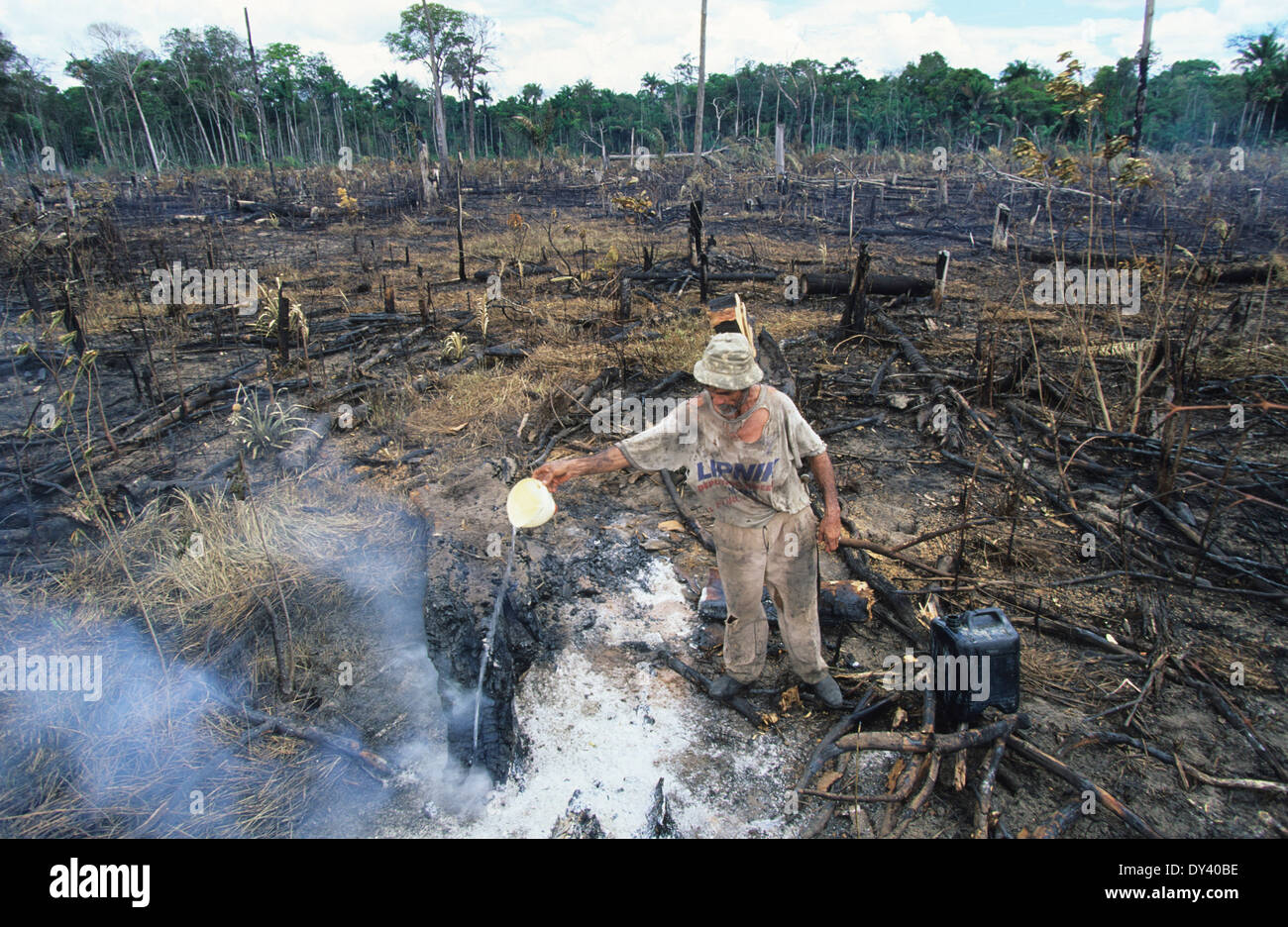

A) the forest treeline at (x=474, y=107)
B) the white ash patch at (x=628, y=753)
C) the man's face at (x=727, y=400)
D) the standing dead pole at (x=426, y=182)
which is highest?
the forest treeline at (x=474, y=107)

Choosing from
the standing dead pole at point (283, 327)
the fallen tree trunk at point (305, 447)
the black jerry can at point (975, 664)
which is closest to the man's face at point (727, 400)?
the black jerry can at point (975, 664)

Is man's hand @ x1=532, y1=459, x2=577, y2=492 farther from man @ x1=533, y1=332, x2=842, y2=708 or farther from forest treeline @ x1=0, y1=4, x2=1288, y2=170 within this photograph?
forest treeline @ x1=0, y1=4, x2=1288, y2=170

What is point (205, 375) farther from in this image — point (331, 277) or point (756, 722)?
point (756, 722)

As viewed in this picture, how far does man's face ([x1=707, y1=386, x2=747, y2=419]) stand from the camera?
8.75 ft

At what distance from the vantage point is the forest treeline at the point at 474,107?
107 ft

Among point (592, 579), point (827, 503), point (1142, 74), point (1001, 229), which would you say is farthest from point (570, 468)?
point (1142, 74)

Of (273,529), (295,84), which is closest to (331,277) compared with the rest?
(273,529)

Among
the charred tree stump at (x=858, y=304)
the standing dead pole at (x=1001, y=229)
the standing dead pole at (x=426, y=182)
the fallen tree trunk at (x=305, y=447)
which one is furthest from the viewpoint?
the standing dead pole at (x=426, y=182)

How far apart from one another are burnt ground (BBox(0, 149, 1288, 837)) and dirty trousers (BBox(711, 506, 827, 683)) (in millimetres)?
213

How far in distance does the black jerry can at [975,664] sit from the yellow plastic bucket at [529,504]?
174cm

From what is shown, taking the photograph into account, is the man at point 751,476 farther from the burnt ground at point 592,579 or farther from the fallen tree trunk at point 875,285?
the fallen tree trunk at point 875,285

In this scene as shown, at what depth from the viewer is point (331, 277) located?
1159 cm

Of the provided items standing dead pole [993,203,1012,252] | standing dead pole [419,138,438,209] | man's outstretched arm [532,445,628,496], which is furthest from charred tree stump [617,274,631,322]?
standing dead pole [419,138,438,209]
